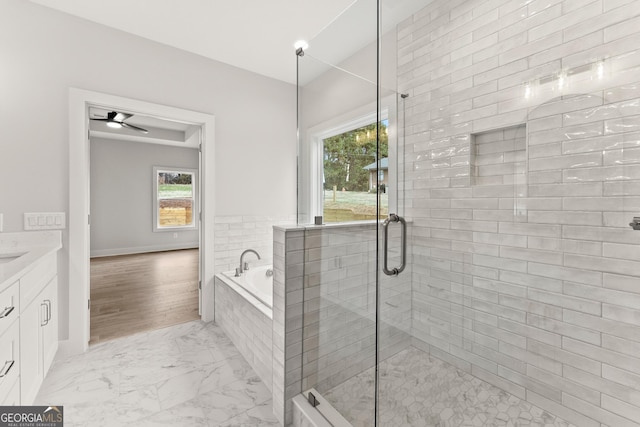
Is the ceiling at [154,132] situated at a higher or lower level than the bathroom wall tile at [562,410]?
higher

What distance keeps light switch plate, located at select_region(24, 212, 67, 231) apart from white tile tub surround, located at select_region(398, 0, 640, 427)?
2.65 m

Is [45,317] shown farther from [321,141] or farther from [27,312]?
[321,141]

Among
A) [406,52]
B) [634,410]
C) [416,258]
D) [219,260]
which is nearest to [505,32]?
[406,52]

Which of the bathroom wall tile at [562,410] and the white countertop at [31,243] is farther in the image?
the white countertop at [31,243]

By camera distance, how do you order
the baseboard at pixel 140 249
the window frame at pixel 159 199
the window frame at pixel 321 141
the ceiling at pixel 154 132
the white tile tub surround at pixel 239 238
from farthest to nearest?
the window frame at pixel 159 199 < the baseboard at pixel 140 249 < the ceiling at pixel 154 132 < the white tile tub surround at pixel 239 238 < the window frame at pixel 321 141

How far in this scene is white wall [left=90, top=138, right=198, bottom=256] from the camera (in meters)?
5.95

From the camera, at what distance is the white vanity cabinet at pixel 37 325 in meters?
1.49

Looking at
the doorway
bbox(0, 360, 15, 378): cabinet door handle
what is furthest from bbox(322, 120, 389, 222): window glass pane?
the doorway

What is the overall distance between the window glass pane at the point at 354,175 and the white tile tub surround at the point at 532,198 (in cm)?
31

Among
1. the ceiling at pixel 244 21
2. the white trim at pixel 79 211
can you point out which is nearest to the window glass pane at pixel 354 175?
the ceiling at pixel 244 21

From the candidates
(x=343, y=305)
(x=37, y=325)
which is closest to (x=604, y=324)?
(x=343, y=305)

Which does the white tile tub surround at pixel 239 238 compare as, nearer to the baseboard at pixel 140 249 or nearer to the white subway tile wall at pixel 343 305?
the white subway tile wall at pixel 343 305

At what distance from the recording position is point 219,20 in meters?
2.36

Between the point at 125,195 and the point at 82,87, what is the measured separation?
15.4ft
